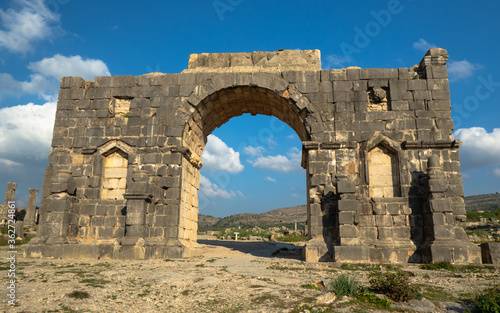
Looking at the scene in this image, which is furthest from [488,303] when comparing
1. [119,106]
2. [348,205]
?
[119,106]

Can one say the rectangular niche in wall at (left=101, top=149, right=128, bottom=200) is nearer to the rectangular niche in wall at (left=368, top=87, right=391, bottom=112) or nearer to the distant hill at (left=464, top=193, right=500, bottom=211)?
the rectangular niche in wall at (left=368, top=87, right=391, bottom=112)

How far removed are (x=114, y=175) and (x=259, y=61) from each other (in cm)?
637

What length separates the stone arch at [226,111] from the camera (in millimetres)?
11781

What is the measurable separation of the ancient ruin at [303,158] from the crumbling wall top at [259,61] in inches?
1.5

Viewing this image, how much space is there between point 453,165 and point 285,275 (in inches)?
266

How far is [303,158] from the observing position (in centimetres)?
1251

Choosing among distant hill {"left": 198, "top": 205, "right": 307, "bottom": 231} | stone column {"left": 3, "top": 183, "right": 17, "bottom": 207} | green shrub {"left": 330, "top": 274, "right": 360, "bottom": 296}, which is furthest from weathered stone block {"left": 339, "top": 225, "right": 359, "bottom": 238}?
distant hill {"left": 198, "top": 205, "right": 307, "bottom": 231}

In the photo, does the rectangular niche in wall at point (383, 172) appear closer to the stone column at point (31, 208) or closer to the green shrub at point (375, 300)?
the green shrub at point (375, 300)

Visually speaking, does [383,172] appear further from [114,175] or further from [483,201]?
[483,201]

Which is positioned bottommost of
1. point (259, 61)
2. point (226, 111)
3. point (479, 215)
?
point (479, 215)

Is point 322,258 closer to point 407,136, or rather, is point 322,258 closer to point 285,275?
point 285,275

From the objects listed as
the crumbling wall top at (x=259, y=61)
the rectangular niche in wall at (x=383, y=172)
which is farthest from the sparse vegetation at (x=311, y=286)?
the crumbling wall top at (x=259, y=61)

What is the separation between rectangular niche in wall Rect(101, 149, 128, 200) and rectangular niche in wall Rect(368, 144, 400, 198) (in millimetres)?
8016

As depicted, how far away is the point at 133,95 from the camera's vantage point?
1230 cm
